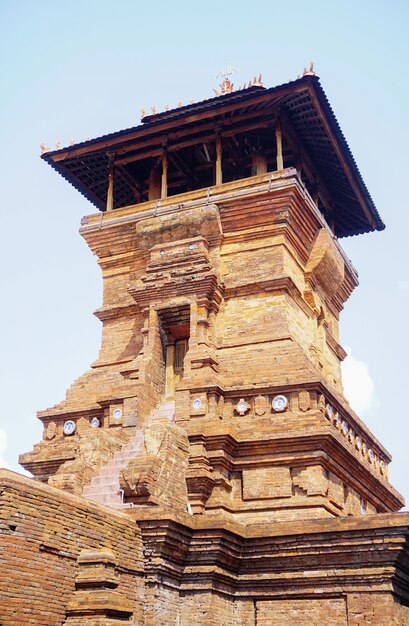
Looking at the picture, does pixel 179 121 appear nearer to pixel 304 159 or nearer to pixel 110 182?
pixel 110 182

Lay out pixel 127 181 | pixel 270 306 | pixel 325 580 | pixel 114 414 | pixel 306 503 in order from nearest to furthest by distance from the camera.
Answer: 1. pixel 325 580
2. pixel 306 503
3. pixel 114 414
4. pixel 270 306
5. pixel 127 181

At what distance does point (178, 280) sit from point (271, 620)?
8.27 m

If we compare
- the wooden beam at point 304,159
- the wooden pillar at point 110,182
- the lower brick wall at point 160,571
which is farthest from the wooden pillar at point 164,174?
the lower brick wall at point 160,571

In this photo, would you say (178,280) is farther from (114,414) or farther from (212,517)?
(212,517)

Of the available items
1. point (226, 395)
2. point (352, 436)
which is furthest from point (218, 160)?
point (352, 436)

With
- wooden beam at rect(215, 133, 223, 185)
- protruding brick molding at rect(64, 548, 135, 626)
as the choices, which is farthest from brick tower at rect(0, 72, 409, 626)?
wooden beam at rect(215, 133, 223, 185)

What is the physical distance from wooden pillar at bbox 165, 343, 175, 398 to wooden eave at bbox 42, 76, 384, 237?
5.95m

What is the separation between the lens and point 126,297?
20406 mm

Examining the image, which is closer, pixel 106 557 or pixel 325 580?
pixel 106 557

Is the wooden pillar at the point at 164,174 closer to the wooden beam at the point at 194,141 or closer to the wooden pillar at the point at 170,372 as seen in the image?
the wooden beam at the point at 194,141

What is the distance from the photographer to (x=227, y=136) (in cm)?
2117

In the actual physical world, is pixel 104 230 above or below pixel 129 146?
below

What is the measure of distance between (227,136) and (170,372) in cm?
678

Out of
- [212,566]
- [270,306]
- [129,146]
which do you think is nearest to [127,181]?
[129,146]
